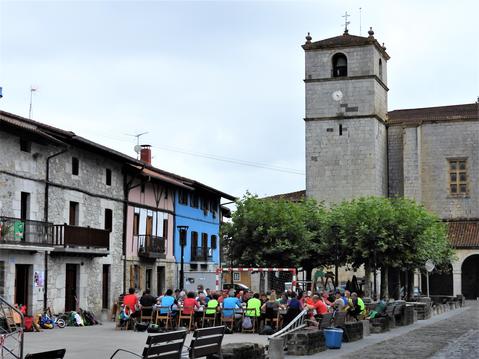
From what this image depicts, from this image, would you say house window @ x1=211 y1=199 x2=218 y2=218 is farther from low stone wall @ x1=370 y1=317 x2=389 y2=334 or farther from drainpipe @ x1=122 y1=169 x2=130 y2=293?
low stone wall @ x1=370 y1=317 x2=389 y2=334

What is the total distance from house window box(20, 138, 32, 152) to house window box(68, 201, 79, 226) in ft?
11.9

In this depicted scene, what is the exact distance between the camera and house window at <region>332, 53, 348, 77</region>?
59000mm

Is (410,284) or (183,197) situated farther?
(410,284)

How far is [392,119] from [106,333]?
4357 cm

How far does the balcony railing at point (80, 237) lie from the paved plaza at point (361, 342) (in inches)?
133

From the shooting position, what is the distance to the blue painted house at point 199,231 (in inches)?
1623

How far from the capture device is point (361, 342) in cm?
2075

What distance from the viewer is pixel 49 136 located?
27.5 metres

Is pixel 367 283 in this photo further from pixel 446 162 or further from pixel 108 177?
pixel 446 162

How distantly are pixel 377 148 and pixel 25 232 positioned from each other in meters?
35.0

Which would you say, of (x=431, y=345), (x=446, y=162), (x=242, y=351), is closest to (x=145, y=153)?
(x=446, y=162)

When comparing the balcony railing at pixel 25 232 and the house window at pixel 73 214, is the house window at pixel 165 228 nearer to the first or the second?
the house window at pixel 73 214

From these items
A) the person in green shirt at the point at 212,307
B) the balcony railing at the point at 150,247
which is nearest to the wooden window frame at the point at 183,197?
the balcony railing at the point at 150,247

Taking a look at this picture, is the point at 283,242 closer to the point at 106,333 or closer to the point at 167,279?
the point at 167,279
